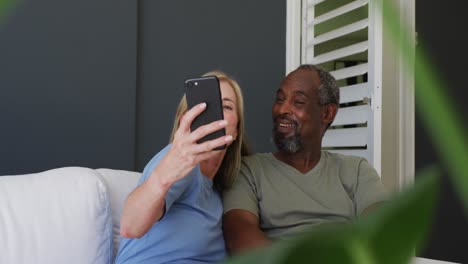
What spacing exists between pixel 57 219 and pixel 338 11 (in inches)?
73.8

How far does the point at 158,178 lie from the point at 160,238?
0.22 metres

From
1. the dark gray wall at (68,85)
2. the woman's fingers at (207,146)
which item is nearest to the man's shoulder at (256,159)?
the woman's fingers at (207,146)

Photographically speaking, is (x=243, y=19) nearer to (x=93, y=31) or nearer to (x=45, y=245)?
(x=93, y=31)

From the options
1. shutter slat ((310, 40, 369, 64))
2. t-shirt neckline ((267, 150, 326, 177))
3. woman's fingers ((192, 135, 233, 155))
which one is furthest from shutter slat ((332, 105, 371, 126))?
woman's fingers ((192, 135, 233, 155))

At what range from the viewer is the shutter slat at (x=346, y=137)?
2.90m

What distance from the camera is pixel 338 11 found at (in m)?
3.11

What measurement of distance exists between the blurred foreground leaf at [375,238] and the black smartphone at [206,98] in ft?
4.82

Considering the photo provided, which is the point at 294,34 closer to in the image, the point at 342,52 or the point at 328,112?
the point at 342,52

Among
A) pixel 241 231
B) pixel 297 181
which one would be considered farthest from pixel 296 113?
pixel 241 231

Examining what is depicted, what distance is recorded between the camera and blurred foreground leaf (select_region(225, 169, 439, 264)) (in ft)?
0.28

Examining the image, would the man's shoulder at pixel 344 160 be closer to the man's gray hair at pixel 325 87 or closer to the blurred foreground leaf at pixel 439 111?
the man's gray hair at pixel 325 87

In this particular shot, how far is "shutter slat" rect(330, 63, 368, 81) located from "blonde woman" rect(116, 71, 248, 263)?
112cm

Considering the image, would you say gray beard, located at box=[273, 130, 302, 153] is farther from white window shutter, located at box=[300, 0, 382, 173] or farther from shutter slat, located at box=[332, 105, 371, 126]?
shutter slat, located at box=[332, 105, 371, 126]

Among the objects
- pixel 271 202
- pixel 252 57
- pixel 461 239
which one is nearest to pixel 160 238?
pixel 271 202
